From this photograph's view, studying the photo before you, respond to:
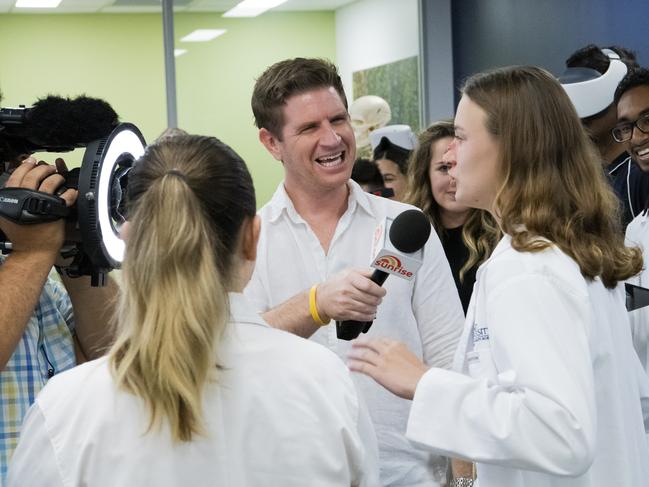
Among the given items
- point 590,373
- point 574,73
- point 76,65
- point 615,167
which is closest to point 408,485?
point 590,373

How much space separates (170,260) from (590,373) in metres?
0.62

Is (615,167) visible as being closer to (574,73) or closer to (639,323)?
(574,73)

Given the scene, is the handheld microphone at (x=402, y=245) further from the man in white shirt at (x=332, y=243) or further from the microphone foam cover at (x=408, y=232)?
the man in white shirt at (x=332, y=243)

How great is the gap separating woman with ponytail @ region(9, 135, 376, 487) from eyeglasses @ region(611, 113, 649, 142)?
6.41 feet

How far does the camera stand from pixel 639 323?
1.97 metres

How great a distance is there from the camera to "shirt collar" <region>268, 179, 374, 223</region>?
215cm

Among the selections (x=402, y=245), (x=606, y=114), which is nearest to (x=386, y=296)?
(x=402, y=245)

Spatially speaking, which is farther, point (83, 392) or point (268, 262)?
point (268, 262)

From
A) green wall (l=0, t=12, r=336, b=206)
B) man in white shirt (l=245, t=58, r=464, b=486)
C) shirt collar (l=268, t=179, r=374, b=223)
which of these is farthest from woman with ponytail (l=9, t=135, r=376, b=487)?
green wall (l=0, t=12, r=336, b=206)

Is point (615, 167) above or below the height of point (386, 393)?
above

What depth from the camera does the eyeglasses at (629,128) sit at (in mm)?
2939

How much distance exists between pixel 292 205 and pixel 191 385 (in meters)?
1.03

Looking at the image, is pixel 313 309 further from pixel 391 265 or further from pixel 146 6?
pixel 146 6

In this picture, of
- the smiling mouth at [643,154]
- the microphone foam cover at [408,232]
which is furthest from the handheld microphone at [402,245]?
the smiling mouth at [643,154]
